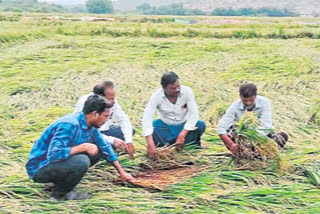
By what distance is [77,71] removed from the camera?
7.08m

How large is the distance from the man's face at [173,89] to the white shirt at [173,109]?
0.10 metres

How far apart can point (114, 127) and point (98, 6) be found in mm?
70699

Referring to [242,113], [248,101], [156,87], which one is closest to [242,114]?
[242,113]

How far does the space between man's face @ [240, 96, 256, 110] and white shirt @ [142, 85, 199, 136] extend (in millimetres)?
431

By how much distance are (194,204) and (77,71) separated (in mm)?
4536

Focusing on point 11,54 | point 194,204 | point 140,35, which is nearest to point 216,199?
point 194,204

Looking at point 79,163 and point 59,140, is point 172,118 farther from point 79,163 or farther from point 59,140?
point 59,140

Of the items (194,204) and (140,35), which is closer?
(194,204)

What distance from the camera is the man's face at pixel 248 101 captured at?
3.65m

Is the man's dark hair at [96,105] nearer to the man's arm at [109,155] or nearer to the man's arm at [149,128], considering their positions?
the man's arm at [109,155]

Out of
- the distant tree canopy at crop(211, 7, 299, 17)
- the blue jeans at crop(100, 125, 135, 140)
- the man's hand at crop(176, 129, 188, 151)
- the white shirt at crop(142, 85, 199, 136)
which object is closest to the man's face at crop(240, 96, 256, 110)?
the white shirt at crop(142, 85, 199, 136)

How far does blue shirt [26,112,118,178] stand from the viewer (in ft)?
9.43

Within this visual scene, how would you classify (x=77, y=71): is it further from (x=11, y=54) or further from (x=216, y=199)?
(x=216, y=199)

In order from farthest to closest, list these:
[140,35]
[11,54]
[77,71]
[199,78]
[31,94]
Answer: [140,35], [11,54], [77,71], [199,78], [31,94]
